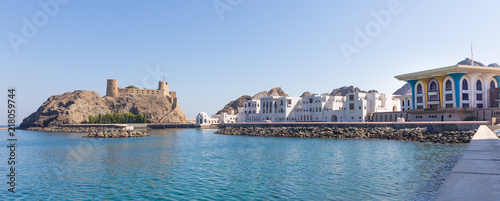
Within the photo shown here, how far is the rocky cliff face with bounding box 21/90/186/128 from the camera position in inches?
5615

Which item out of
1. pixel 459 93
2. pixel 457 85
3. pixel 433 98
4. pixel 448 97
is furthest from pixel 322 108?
pixel 459 93

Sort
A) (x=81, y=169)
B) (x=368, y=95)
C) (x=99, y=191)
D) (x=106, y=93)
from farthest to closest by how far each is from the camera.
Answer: (x=106, y=93), (x=368, y=95), (x=81, y=169), (x=99, y=191)

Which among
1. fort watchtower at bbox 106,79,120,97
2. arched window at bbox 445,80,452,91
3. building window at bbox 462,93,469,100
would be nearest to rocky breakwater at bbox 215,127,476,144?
arched window at bbox 445,80,452,91

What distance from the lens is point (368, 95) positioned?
93.6 metres

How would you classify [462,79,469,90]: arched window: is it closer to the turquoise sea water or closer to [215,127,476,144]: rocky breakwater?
[215,127,476,144]: rocky breakwater

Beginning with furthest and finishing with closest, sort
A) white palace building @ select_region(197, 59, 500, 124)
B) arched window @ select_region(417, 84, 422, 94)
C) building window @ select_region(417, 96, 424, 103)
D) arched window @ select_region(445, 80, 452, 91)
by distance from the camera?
arched window @ select_region(417, 84, 422, 94), building window @ select_region(417, 96, 424, 103), arched window @ select_region(445, 80, 452, 91), white palace building @ select_region(197, 59, 500, 124)

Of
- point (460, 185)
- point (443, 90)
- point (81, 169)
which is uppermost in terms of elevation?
point (443, 90)

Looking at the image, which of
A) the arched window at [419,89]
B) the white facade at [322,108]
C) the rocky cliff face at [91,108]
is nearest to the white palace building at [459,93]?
the arched window at [419,89]

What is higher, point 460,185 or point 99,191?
point 460,185

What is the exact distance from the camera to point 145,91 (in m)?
182

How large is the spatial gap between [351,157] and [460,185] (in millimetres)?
21268

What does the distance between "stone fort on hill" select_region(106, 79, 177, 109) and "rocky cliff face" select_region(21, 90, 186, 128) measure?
146 inches

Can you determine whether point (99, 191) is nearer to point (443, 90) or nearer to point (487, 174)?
point (487, 174)

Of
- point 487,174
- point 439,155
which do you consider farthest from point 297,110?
point 487,174
